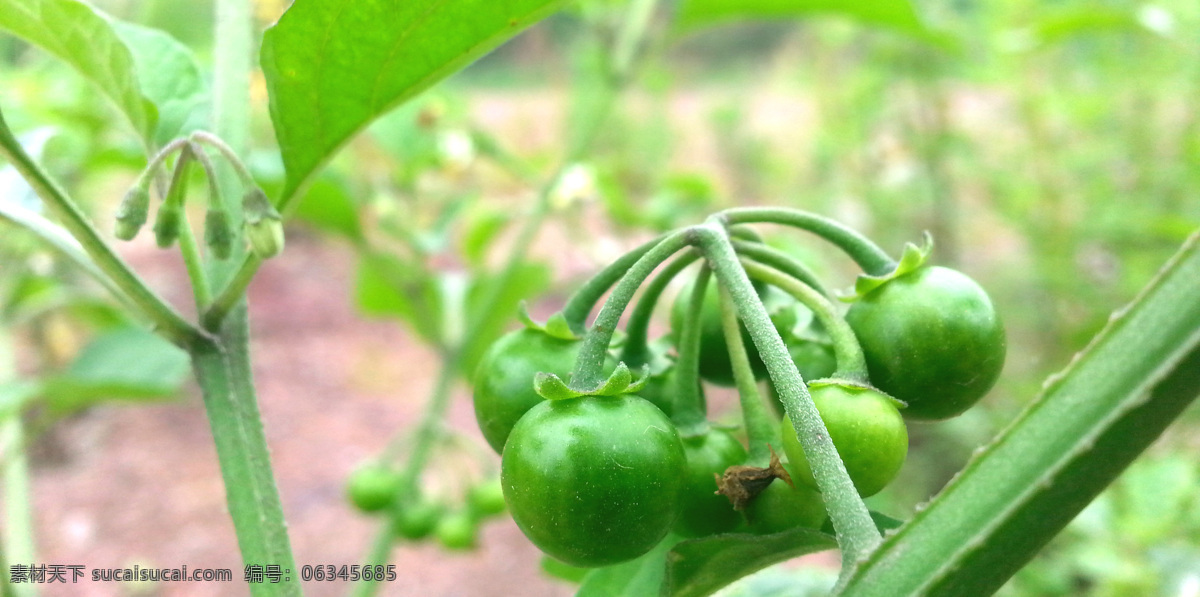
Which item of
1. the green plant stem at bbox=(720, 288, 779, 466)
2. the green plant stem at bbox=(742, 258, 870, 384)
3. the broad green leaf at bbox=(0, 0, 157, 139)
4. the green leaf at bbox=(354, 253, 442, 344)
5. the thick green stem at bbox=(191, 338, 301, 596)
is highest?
the broad green leaf at bbox=(0, 0, 157, 139)

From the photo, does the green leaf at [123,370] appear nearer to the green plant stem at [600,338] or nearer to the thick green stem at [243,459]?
the thick green stem at [243,459]

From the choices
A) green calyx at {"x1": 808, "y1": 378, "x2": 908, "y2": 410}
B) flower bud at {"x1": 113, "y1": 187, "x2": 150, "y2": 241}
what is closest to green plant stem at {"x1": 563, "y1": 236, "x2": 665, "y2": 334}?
green calyx at {"x1": 808, "y1": 378, "x2": 908, "y2": 410}

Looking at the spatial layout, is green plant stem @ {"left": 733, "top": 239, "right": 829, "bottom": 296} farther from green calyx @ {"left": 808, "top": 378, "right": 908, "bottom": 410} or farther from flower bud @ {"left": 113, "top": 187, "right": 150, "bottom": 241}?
flower bud @ {"left": 113, "top": 187, "right": 150, "bottom": 241}

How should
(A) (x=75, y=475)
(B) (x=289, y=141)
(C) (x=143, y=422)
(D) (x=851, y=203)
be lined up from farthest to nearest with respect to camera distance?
(D) (x=851, y=203) < (C) (x=143, y=422) < (A) (x=75, y=475) < (B) (x=289, y=141)

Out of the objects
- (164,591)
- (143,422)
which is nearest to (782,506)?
(164,591)

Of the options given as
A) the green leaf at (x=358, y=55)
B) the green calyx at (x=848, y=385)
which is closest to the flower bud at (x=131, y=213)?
the green leaf at (x=358, y=55)

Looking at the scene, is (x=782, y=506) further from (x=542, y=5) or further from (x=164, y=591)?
(x=164, y=591)

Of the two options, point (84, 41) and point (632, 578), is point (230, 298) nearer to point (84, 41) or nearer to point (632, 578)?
point (84, 41)
